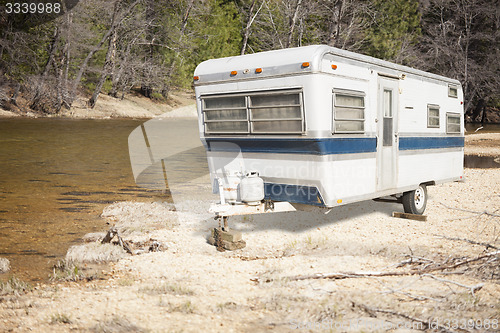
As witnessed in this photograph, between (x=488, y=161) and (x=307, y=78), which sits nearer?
(x=307, y=78)

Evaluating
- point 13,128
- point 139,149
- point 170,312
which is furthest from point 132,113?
point 170,312

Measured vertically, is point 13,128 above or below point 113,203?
above

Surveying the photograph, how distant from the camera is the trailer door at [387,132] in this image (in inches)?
370

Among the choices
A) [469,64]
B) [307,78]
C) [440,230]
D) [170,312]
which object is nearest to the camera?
[170,312]

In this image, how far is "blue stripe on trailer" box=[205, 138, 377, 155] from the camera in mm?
8039

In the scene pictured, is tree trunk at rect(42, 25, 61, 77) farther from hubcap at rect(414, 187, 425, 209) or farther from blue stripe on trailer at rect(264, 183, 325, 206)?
blue stripe on trailer at rect(264, 183, 325, 206)

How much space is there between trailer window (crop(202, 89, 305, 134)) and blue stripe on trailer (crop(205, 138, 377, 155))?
167mm

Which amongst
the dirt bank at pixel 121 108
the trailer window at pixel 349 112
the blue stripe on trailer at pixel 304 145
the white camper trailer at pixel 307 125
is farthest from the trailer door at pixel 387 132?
the dirt bank at pixel 121 108

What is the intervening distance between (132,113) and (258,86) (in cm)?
3779

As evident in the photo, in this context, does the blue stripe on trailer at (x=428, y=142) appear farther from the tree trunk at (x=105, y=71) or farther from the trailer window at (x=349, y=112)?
the tree trunk at (x=105, y=71)

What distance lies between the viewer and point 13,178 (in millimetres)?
15570

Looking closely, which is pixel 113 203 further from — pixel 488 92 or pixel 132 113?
pixel 488 92

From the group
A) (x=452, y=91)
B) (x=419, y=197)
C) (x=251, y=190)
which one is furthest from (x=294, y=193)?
(x=452, y=91)

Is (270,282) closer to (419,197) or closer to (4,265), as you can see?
(4,265)
